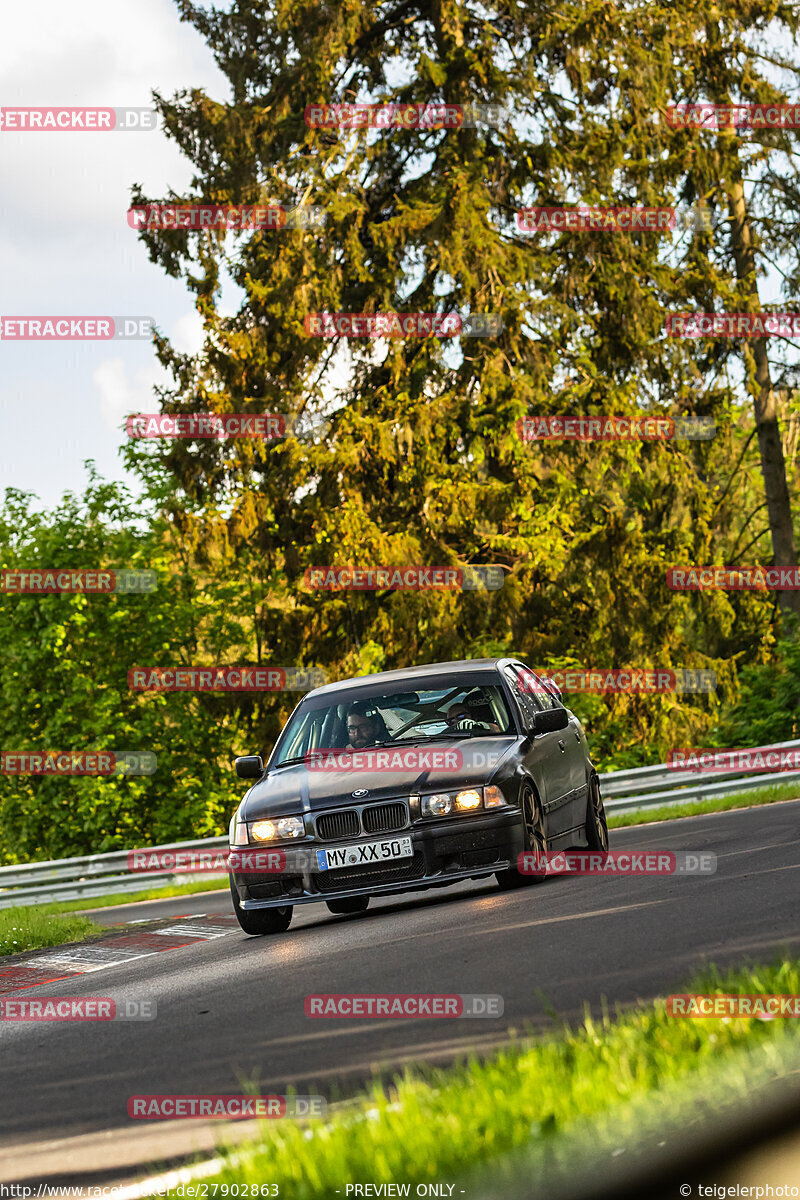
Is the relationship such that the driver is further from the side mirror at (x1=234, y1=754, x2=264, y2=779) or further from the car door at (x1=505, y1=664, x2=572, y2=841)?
the car door at (x1=505, y1=664, x2=572, y2=841)

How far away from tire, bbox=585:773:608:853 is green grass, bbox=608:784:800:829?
6.78 metres

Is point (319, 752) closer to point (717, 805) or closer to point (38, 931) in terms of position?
point (38, 931)

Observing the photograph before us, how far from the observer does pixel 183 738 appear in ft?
121

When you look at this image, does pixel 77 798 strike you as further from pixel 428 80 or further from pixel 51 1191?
pixel 51 1191

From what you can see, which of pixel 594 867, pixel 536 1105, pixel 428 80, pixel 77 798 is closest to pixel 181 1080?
pixel 536 1105

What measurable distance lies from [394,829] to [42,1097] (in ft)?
13.8

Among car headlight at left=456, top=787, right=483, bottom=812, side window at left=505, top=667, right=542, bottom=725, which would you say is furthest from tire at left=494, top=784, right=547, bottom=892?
side window at left=505, top=667, right=542, bottom=725

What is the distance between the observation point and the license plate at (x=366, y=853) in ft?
32.7

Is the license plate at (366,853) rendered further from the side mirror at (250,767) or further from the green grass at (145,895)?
the green grass at (145,895)

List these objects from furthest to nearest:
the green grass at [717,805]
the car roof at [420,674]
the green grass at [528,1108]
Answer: the green grass at [717,805] → the car roof at [420,674] → the green grass at [528,1108]

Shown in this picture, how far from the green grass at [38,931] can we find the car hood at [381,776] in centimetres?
448

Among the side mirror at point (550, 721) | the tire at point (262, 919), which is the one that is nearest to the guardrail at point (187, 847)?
the side mirror at point (550, 721)

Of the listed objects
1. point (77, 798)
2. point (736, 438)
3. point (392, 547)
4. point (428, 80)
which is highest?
point (428, 80)

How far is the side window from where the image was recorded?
11.4 meters
